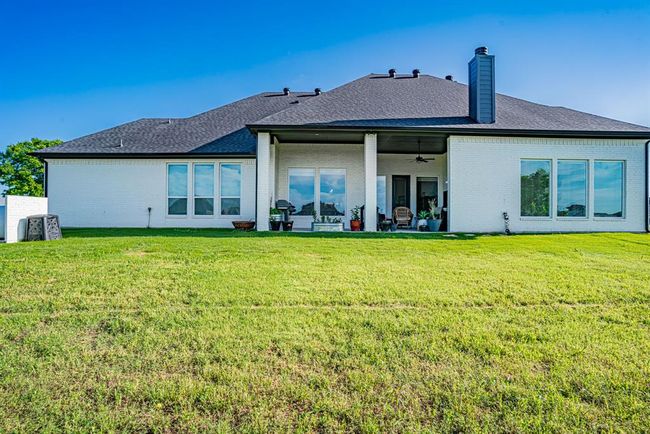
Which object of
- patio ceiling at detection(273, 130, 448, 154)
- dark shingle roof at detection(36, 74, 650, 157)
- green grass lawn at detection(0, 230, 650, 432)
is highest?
dark shingle roof at detection(36, 74, 650, 157)

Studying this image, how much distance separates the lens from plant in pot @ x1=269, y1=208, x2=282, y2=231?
12219mm

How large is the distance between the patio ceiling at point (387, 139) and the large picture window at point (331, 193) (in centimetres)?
121

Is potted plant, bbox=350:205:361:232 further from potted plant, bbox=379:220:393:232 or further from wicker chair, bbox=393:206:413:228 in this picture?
wicker chair, bbox=393:206:413:228

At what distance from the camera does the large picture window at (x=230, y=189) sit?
13.8 metres

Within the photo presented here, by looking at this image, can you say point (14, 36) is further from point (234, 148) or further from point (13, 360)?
point (13, 360)

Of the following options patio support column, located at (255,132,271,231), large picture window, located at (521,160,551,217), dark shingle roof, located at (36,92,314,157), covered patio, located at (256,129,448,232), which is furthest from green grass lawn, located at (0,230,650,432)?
dark shingle roof, located at (36,92,314,157)

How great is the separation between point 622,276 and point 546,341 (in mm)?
3327

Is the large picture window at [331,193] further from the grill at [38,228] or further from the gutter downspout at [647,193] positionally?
the gutter downspout at [647,193]

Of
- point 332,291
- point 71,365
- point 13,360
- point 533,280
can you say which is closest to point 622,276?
point 533,280

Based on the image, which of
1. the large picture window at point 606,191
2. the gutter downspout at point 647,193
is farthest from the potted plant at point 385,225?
the gutter downspout at point 647,193

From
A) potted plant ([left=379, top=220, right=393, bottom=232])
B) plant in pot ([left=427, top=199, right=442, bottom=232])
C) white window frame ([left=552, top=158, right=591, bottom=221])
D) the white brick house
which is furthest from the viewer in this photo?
plant in pot ([left=427, top=199, right=442, bottom=232])

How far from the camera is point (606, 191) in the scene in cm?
1262

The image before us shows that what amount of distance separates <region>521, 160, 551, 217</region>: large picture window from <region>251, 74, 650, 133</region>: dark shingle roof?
119 centimetres

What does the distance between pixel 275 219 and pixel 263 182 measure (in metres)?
1.23
